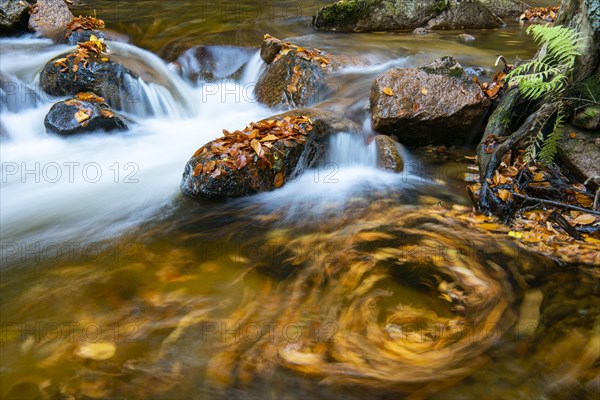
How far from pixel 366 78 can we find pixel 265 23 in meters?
4.48

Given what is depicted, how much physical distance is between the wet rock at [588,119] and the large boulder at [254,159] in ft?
9.52

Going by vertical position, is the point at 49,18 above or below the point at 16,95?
above

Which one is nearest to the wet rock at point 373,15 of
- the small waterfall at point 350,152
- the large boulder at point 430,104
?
the large boulder at point 430,104

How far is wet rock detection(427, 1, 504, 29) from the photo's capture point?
11.2 metres

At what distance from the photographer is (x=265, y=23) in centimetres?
1132

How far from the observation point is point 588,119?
4754 millimetres

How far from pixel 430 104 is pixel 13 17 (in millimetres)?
9279

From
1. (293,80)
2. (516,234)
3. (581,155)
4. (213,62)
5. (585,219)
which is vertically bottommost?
(516,234)

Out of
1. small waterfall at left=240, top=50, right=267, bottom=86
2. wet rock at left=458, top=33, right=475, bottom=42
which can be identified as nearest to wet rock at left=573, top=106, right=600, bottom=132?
small waterfall at left=240, top=50, right=267, bottom=86

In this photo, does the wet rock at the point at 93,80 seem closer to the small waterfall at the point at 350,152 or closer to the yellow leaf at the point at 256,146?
the yellow leaf at the point at 256,146

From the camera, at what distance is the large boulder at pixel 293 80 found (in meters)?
7.73

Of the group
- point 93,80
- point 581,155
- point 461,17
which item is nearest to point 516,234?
point 581,155

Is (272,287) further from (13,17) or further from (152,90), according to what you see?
(13,17)

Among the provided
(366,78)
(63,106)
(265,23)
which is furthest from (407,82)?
(265,23)
